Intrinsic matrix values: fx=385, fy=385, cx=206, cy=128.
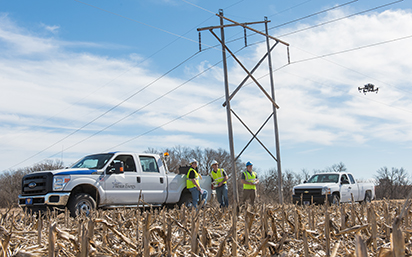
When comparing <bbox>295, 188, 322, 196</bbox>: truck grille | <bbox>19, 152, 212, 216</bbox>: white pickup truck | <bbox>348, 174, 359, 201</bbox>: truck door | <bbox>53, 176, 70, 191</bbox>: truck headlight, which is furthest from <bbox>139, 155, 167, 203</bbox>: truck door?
<bbox>348, 174, 359, 201</bbox>: truck door

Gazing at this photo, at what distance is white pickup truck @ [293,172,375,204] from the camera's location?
1920 cm

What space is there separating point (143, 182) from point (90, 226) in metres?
9.11

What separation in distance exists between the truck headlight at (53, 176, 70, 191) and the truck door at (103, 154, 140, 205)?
1.07 metres

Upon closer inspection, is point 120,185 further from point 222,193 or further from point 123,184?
point 222,193

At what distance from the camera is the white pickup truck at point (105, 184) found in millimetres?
10359

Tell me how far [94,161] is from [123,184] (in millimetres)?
1260

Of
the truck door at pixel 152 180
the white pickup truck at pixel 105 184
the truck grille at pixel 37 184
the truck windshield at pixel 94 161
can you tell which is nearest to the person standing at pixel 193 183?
the white pickup truck at pixel 105 184

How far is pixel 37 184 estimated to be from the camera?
1070cm

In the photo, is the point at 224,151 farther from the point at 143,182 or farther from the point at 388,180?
the point at 143,182

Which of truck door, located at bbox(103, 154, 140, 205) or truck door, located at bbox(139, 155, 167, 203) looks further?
truck door, located at bbox(139, 155, 167, 203)

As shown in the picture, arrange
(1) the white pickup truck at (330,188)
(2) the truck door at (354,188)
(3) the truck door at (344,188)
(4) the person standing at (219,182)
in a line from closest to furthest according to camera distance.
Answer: (4) the person standing at (219,182) → (1) the white pickup truck at (330,188) → (3) the truck door at (344,188) → (2) the truck door at (354,188)

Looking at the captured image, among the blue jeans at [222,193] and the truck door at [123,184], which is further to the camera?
the blue jeans at [222,193]

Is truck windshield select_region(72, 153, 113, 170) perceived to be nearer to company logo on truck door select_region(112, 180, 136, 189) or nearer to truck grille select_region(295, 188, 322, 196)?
company logo on truck door select_region(112, 180, 136, 189)

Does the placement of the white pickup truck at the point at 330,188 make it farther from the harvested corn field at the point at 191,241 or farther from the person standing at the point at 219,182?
the harvested corn field at the point at 191,241
